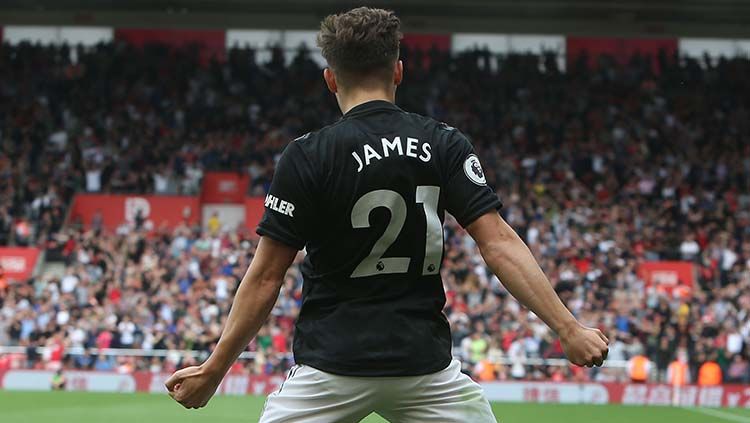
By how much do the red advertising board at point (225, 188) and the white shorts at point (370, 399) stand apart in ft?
91.8

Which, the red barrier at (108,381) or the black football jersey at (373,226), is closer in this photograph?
the black football jersey at (373,226)

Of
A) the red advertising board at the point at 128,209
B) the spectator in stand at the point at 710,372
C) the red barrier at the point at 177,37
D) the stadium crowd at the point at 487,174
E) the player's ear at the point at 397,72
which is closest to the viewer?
the player's ear at the point at 397,72

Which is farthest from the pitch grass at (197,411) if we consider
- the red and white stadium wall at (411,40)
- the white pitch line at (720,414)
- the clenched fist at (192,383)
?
the red and white stadium wall at (411,40)

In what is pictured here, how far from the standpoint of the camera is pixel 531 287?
12.8 feet

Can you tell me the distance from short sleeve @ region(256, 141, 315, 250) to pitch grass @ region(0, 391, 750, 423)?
10160mm

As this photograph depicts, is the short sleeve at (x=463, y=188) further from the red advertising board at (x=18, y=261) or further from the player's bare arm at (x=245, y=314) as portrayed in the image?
the red advertising board at (x=18, y=261)

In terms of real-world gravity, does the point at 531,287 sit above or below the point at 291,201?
below

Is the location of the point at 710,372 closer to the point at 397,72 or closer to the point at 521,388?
the point at 521,388

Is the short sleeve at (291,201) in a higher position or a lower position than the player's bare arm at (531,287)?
higher

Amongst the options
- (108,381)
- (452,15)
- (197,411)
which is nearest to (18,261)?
(108,381)

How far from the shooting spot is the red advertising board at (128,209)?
30.1 metres

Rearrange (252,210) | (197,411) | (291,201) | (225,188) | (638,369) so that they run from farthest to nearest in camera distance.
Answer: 1. (225,188)
2. (252,210)
3. (638,369)
4. (197,411)
5. (291,201)

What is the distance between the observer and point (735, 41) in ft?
121

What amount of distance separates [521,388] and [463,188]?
17.9 metres
